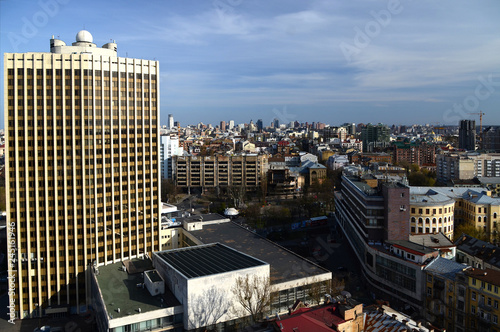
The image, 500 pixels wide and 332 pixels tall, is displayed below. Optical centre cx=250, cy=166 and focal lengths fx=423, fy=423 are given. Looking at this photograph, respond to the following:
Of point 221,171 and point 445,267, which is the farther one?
point 221,171

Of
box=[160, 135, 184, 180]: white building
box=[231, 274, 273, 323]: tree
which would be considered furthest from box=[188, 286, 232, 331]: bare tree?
box=[160, 135, 184, 180]: white building

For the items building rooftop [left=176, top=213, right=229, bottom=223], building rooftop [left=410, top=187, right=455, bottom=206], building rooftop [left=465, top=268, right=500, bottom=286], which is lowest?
building rooftop [left=465, top=268, right=500, bottom=286]

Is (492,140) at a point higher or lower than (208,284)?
higher

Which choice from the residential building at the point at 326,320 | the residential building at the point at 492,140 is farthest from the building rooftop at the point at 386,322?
the residential building at the point at 492,140

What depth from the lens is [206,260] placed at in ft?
61.2

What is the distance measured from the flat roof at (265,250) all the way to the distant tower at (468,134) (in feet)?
233

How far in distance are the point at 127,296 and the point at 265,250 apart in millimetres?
7701

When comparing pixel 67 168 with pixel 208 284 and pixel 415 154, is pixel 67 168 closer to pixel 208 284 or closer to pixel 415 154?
pixel 208 284

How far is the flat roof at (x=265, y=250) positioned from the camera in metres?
18.8

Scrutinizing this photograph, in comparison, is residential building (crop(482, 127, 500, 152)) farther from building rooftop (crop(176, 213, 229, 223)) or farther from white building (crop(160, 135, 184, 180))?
building rooftop (crop(176, 213, 229, 223))

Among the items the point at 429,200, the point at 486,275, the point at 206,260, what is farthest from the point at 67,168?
the point at 429,200

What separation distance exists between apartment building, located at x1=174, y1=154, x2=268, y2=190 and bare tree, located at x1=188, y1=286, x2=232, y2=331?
33984mm

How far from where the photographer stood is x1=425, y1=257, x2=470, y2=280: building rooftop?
61.8ft

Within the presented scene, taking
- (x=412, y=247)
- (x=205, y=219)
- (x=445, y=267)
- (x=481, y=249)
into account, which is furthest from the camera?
(x=205, y=219)
